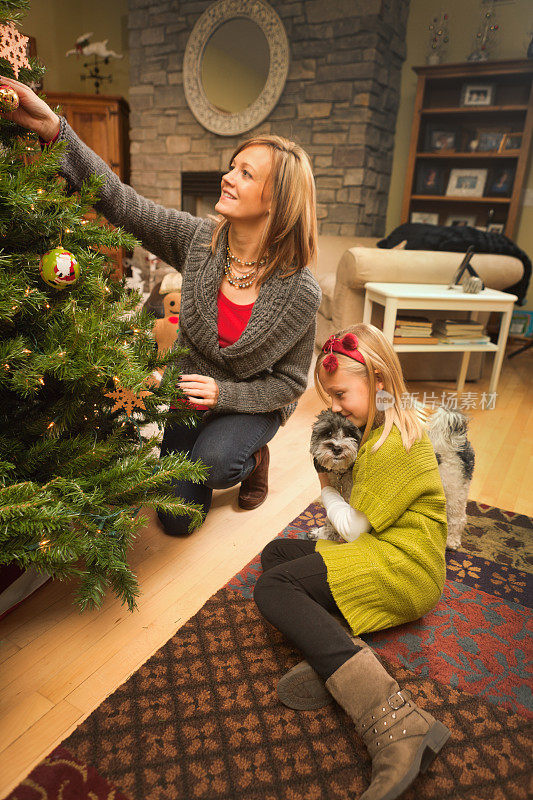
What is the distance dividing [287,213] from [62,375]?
Result: 765 millimetres

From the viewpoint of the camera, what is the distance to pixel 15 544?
93cm

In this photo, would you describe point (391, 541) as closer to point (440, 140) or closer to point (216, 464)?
point (216, 464)

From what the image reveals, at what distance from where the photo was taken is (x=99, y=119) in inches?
202

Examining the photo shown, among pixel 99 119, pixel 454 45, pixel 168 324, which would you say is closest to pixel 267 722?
pixel 168 324

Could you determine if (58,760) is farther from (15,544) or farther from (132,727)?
(15,544)

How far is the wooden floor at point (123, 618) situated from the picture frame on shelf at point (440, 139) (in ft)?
11.4

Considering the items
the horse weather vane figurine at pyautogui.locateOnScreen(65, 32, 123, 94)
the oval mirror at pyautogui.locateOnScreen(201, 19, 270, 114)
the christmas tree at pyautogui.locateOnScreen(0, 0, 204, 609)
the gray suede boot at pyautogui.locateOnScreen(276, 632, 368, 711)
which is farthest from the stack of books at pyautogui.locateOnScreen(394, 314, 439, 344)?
the horse weather vane figurine at pyautogui.locateOnScreen(65, 32, 123, 94)

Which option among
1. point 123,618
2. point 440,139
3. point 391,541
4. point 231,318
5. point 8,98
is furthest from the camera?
point 440,139

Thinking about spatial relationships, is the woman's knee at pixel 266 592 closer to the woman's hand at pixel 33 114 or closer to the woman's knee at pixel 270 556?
the woman's knee at pixel 270 556

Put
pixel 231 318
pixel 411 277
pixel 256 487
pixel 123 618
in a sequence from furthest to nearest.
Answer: pixel 411 277 < pixel 256 487 < pixel 231 318 < pixel 123 618

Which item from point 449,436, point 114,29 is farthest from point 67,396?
point 114,29

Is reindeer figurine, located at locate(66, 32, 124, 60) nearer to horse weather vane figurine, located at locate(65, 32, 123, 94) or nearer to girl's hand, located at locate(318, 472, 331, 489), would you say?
horse weather vane figurine, located at locate(65, 32, 123, 94)


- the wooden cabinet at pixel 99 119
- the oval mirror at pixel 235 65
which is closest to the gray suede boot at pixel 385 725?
the wooden cabinet at pixel 99 119

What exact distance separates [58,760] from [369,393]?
2.94 feet
